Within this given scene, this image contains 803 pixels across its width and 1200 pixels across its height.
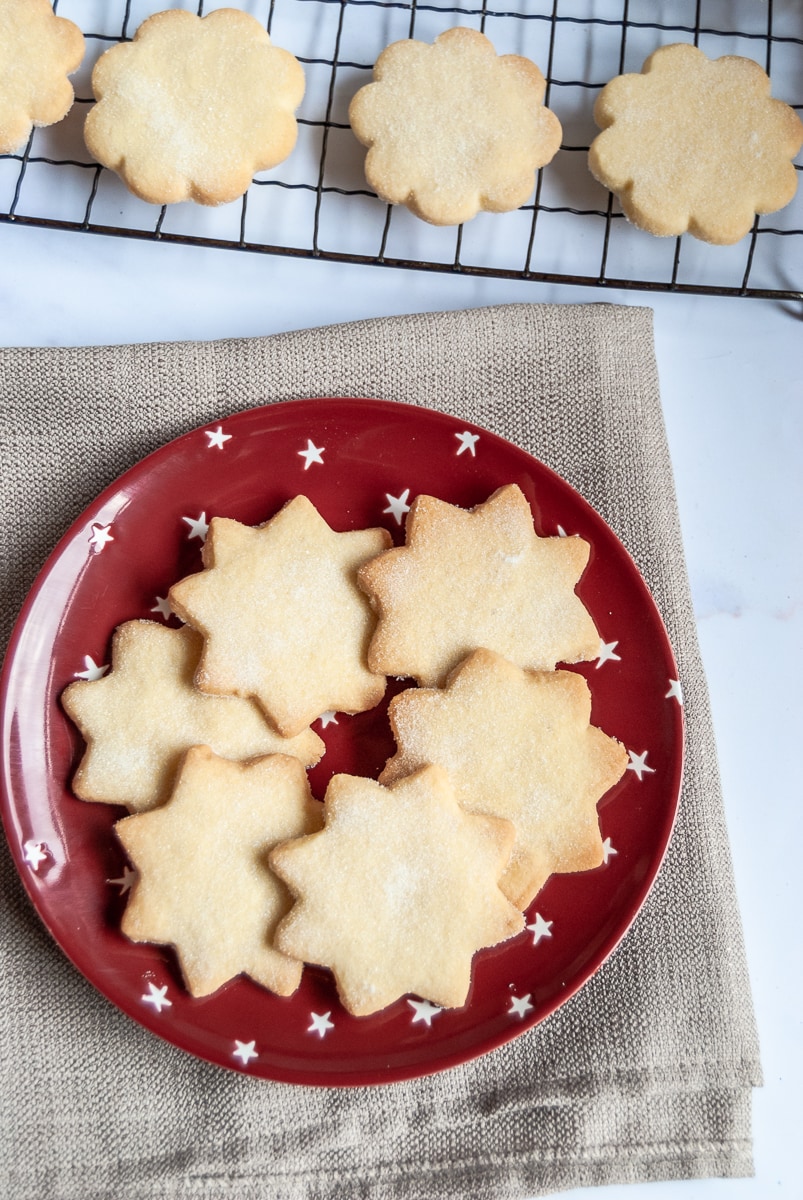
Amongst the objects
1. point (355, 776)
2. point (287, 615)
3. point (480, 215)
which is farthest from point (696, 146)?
point (355, 776)

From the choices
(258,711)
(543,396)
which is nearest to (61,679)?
(258,711)

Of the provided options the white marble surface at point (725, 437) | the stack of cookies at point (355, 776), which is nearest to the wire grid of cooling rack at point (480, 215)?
the white marble surface at point (725, 437)

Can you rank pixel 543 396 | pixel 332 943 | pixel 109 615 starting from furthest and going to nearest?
pixel 543 396 → pixel 109 615 → pixel 332 943

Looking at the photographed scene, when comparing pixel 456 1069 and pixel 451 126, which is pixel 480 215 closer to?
pixel 451 126

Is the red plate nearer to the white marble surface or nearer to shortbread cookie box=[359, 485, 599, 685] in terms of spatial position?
shortbread cookie box=[359, 485, 599, 685]

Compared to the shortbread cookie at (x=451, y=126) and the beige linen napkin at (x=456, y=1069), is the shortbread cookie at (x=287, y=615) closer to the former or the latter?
the beige linen napkin at (x=456, y=1069)

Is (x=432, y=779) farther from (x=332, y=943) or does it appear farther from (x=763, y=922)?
(x=763, y=922)
